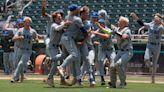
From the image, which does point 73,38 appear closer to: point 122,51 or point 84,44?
point 84,44

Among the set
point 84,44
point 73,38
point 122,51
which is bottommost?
point 122,51

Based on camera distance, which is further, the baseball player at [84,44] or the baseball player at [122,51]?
the baseball player at [84,44]

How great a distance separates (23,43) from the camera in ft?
52.6

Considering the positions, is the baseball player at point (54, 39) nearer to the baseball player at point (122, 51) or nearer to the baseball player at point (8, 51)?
the baseball player at point (122, 51)

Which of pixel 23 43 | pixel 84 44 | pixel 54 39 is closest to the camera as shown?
pixel 84 44

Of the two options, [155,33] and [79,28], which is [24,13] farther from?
[79,28]

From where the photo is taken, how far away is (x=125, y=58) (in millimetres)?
13125

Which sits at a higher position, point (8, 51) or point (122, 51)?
point (8, 51)

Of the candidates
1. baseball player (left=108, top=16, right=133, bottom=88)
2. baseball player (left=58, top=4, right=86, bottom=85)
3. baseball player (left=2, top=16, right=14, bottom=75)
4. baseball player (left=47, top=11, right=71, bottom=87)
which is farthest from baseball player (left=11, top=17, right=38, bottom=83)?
baseball player (left=2, top=16, right=14, bottom=75)

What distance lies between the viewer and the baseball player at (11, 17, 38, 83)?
1567cm

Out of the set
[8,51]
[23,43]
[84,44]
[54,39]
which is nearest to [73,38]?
[84,44]

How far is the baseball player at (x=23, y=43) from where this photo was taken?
1567 cm

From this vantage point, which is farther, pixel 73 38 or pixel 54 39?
pixel 54 39

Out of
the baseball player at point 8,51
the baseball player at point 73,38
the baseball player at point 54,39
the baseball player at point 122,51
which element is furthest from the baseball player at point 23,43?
the baseball player at point 8,51
